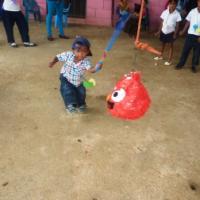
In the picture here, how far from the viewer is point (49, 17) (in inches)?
224

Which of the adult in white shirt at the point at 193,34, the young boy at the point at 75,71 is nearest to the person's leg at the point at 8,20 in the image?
the young boy at the point at 75,71

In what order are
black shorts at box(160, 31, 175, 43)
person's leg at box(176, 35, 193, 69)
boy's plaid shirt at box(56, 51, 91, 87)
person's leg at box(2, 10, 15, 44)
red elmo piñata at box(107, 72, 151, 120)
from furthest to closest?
person's leg at box(2, 10, 15, 44) < black shorts at box(160, 31, 175, 43) < person's leg at box(176, 35, 193, 69) < boy's plaid shirt at box(56, 51, 91, 87) < red elmo piñata at box(107, 72, 151, 120)

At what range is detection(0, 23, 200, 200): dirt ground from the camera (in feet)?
8.55

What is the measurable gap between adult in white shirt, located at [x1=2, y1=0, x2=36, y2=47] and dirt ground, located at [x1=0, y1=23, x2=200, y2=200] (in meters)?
0.91

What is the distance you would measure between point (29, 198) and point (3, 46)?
3701 millimetres

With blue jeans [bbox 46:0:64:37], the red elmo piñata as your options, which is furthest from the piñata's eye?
blue jeans [bbox 46:0:64:37]

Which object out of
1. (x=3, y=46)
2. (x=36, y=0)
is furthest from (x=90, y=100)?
(x=36, y=0)

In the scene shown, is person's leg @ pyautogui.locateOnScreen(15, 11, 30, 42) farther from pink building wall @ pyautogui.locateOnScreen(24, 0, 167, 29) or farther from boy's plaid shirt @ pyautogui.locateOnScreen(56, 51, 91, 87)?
boy's plaid shirt @ pyautogui.locateOnScreen(56, 51, 91, 87)

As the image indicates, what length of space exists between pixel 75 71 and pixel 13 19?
2.61 metres

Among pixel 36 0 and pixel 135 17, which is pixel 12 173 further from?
pixel 36 0

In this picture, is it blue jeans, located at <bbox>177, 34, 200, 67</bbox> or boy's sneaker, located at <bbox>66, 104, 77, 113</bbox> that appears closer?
boy's sneaker, located at <bbox>66, 104, 77, 113</bbox>

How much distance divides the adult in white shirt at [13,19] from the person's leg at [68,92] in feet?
7.79

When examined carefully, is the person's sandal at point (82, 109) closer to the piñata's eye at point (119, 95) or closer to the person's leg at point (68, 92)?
the person's leg at point (68, 92)

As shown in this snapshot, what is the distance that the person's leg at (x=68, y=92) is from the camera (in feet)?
11.3
